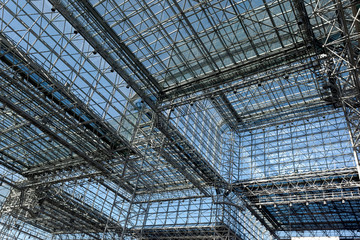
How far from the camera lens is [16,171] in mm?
35375

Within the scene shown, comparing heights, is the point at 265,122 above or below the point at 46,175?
above

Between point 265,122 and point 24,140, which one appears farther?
point 265,122

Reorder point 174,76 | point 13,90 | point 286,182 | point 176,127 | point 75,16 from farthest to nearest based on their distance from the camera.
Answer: point 286,182 → point 176,127 → point 174,76 → point 13,90 → point 75,16

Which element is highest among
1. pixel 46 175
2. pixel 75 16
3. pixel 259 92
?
pixel 259 92

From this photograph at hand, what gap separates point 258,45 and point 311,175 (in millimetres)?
15227

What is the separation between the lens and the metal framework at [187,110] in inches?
822

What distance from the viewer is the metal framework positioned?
20.9 meters

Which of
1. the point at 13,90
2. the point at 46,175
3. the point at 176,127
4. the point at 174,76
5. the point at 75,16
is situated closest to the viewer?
the point at 75,16

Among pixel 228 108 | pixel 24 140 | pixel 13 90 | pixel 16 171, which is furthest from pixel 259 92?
pixel 16 171

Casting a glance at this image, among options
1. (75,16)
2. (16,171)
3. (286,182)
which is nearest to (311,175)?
(286,182)

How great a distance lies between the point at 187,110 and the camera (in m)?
31.5

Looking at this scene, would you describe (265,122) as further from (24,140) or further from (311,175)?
(24,140)

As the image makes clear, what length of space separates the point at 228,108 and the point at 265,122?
4.77 m

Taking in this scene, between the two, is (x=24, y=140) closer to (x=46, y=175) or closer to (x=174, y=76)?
(x=46, y=175)
